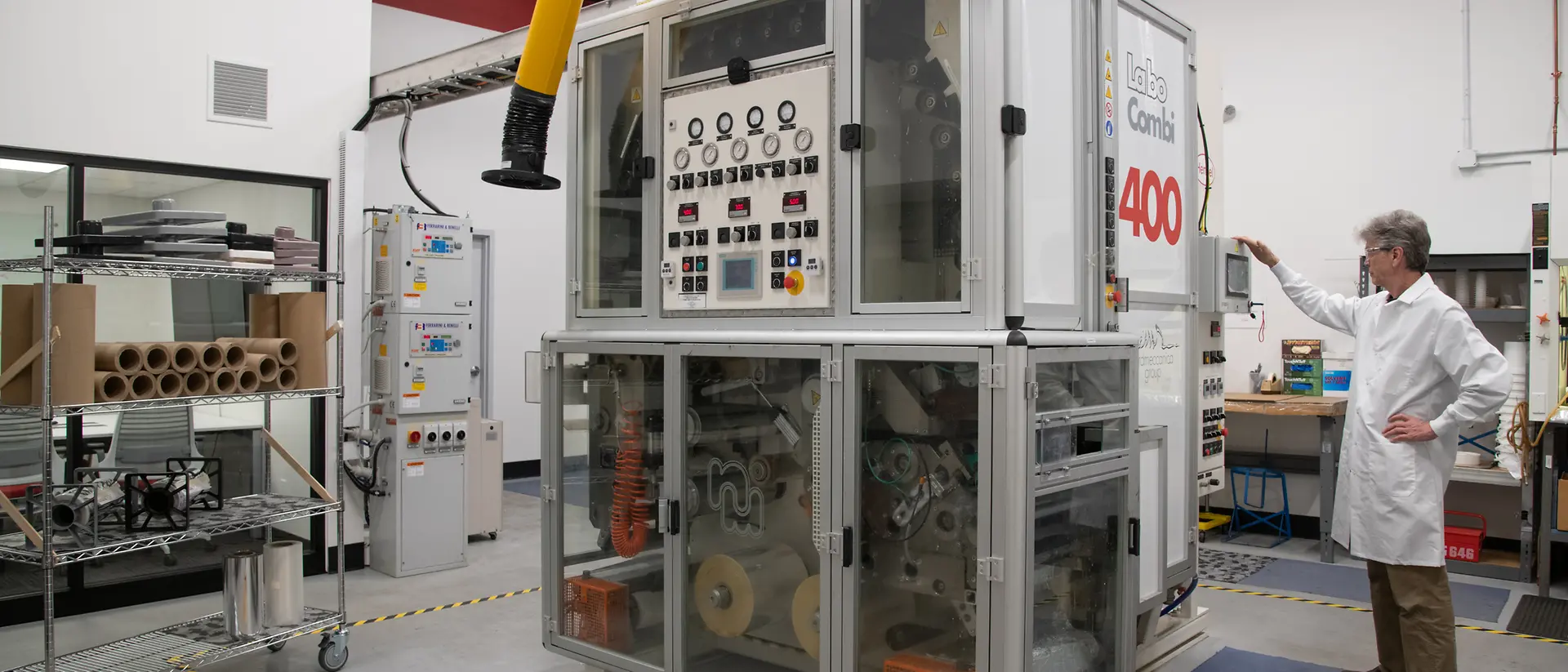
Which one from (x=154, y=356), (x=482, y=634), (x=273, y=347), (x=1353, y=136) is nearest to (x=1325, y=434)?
(x=1353, y=136)

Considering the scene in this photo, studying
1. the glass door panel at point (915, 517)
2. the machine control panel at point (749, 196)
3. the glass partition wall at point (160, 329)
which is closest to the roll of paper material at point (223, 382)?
the glass partition wall at point (160, 329)

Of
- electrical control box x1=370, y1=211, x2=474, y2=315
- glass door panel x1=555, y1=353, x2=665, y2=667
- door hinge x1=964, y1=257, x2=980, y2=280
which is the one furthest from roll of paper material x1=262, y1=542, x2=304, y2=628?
door hinge x1=964, y1=257, x2=980, y2=280

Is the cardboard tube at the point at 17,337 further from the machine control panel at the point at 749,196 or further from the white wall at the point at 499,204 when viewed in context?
the white wall at the point at 499,204

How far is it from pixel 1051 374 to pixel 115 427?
15.4ft

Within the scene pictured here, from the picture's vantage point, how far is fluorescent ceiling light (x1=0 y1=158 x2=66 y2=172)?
180 inches

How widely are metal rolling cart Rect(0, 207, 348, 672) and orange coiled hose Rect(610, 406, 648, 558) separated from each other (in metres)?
1.09

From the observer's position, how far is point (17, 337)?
3.40m

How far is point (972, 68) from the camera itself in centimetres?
279

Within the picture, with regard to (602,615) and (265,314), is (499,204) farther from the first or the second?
(602,615)

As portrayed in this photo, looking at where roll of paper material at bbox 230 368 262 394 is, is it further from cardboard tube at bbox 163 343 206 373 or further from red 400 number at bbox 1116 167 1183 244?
red 400 number at bbox 1116 167 1183 244

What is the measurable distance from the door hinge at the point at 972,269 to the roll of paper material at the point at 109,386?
9.23 feet

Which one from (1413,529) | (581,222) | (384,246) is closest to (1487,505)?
(1413,529)

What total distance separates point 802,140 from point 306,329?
7.19 ft

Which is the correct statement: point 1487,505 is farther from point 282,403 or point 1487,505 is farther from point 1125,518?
point 282,403
